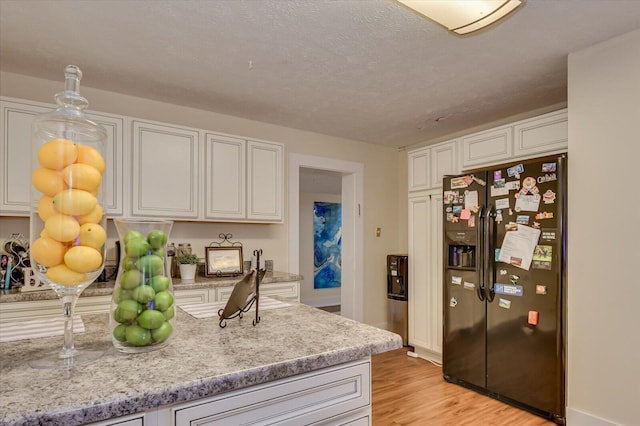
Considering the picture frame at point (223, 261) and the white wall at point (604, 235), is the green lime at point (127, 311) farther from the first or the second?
the white wall at point (604, 235)

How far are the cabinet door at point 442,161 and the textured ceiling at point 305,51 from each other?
1.20 feet

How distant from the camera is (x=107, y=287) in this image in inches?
103

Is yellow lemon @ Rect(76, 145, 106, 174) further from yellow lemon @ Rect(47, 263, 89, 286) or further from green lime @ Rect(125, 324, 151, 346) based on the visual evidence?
green lime @ Rect(125, 324, 151, 346)

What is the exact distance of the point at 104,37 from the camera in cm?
226

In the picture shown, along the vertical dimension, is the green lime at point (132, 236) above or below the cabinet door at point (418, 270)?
above

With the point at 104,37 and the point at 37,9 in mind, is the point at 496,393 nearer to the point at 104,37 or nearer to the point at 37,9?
the point at 104,37

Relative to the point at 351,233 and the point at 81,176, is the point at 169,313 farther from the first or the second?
the point at 351,233

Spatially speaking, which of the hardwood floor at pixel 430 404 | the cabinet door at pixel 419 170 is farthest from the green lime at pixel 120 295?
the cabinet door at pixel 419 170

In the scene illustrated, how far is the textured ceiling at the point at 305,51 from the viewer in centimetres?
200

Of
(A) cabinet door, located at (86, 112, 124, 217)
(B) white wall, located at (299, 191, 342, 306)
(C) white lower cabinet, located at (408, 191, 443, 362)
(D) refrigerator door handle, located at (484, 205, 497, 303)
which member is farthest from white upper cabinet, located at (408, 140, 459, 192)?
(B) white wall, located at (299, 191, 342, 306)

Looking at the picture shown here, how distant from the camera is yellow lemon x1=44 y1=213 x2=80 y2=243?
2.84 ft

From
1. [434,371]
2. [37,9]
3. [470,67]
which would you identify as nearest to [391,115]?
[470,67]

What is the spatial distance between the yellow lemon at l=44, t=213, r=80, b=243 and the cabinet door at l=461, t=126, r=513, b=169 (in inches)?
120

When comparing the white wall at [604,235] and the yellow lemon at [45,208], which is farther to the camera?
the white wall at [604,235]
